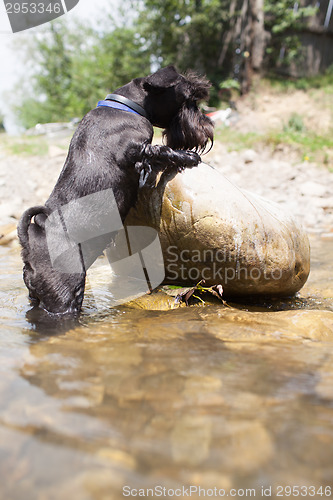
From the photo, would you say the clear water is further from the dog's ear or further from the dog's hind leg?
the dog's ear

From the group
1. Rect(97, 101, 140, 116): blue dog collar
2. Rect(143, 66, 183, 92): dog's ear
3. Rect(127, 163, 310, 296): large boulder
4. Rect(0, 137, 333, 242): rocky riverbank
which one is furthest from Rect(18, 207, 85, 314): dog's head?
Rect(0, 137, 333, 242): rocky riverbank

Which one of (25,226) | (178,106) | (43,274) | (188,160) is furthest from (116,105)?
(43,274)

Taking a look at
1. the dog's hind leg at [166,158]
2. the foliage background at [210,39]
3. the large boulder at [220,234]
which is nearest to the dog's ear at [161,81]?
the dog's hind leg at [166,158]

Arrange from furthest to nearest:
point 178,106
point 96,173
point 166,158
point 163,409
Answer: point 178,106 → point 166,158 → point 96,173 → point 163,409

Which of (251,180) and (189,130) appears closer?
(189,130)

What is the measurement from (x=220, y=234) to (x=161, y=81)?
4.67 ft

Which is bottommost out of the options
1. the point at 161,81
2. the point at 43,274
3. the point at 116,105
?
the point at 43,274

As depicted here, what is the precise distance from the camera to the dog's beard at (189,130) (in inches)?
138

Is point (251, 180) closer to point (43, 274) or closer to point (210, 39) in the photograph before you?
point (43, 274)

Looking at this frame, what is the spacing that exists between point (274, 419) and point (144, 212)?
85.4 inches

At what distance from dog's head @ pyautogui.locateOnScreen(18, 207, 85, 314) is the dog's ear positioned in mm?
1441

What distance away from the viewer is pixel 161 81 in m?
3.25

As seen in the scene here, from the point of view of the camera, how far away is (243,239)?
2980mm

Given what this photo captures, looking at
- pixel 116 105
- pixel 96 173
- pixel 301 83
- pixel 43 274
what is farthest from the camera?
pixel 301 83
